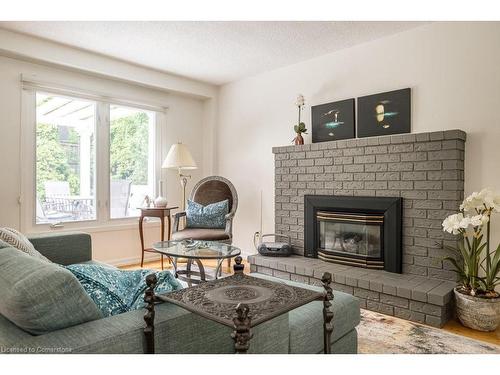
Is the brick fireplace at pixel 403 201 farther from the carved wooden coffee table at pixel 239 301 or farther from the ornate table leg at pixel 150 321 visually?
the ornate table leg at pixel 150 321

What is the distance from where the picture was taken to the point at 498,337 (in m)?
2.38

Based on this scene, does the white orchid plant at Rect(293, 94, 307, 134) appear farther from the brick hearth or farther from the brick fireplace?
the brick hearth

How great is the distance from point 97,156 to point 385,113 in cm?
326

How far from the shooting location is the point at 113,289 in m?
1.42

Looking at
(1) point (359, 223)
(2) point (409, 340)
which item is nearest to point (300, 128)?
(1) point (359, 223)

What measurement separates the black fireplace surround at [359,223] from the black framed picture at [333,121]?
692mm

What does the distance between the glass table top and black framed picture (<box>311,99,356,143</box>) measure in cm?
173

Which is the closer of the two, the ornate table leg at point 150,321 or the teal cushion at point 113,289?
the ornate table leg at point 150,321

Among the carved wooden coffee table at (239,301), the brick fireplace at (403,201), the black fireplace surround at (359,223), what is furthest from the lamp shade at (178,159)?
the carved wooden coffee table at (239,301)

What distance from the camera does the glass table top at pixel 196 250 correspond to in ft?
8.71

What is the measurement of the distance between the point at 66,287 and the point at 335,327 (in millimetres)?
1233

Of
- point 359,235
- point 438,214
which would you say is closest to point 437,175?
point 438,214

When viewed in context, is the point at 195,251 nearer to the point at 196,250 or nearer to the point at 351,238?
the point at 196,250
